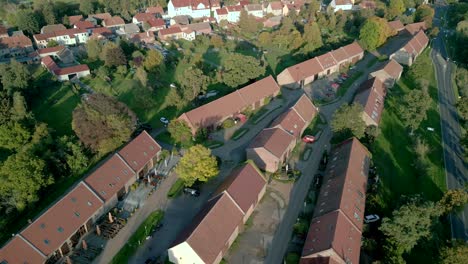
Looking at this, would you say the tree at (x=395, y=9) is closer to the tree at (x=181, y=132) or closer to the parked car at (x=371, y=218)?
the tree at (x=181, y=132)

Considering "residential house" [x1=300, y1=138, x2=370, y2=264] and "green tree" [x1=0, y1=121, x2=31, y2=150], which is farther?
"green tree" [x1=0, y1=121, x2=31, y2=150]

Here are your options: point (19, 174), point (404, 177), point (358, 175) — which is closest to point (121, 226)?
point (19, 174)

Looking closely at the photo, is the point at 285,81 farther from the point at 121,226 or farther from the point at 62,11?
the point at 62,11

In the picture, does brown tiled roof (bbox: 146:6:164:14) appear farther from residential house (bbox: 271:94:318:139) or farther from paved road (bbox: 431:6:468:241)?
paved road (bbox: 431:6:468:241)

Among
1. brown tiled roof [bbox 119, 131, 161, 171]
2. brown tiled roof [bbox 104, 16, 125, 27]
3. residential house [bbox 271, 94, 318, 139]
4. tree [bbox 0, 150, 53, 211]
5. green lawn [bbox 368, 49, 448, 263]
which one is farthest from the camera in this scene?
brown tiled roof [bbox 104, 16, 125, 27]

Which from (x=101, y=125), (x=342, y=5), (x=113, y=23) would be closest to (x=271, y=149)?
(x=101, y=125)

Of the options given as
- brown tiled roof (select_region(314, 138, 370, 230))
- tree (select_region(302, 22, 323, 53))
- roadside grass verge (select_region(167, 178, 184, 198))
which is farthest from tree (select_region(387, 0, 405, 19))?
roadside grass verge (select_region(167, 178, 184, 198))
